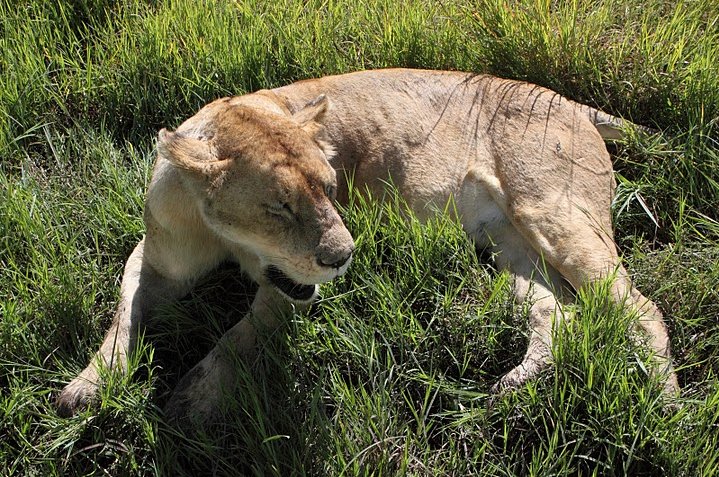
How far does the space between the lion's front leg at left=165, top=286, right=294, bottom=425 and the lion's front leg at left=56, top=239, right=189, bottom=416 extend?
9.6 inches

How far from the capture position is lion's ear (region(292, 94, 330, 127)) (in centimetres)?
336

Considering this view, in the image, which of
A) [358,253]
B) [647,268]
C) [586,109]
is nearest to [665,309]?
[647,268]

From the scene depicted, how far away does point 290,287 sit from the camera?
3238 mm

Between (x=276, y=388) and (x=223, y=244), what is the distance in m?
0.63

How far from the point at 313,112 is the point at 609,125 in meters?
1.42

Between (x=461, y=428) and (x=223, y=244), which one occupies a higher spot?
(x=223, y=244)

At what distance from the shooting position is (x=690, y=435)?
298 centimetres

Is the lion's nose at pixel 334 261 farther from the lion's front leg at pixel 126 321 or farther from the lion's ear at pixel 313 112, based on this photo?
the lion's front leg at pixel 126 321

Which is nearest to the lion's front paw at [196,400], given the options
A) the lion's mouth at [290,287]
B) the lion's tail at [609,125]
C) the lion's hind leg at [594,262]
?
the lion's mouth at [290,287]

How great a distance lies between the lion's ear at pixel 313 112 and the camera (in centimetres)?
336

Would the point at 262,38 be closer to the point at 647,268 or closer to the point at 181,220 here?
the point at 181,220

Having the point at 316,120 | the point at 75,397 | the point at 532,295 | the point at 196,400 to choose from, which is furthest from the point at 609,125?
the point at 75,397

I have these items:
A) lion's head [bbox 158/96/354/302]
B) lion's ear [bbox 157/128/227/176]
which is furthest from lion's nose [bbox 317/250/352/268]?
lion's ear [bbox 157/128/227/176]

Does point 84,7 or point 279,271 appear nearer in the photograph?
point 279,271
